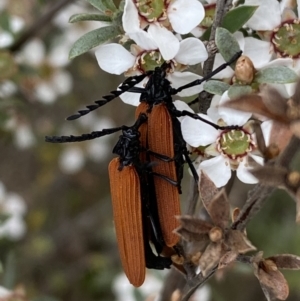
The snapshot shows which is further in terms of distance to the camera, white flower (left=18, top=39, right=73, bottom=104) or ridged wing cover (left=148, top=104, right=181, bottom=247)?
white flower (left=18, top=39, right=73, bottom=104)

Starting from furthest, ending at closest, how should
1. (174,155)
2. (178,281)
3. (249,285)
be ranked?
(249,285) → (178,281) → (174,155)

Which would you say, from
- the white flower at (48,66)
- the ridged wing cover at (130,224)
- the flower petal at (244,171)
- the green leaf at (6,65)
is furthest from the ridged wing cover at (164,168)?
the white flower at (48,66)

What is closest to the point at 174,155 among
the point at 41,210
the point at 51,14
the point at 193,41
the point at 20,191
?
the point at 193,41

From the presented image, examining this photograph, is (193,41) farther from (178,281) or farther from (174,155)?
(178,281)

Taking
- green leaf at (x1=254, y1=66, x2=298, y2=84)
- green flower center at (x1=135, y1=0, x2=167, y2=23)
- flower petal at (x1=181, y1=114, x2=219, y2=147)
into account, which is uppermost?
green flower center at (x1=135, y1=0, x2=167, y2=23)

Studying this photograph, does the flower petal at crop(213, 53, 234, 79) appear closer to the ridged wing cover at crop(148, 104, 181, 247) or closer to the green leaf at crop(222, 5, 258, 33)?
the green leaf at crop(222, 5, 258, 33)

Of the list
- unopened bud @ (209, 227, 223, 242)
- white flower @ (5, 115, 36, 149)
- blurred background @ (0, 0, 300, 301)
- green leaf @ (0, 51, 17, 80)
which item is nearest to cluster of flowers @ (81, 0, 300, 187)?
unopened bud @ (209, 227, 223, 242)
